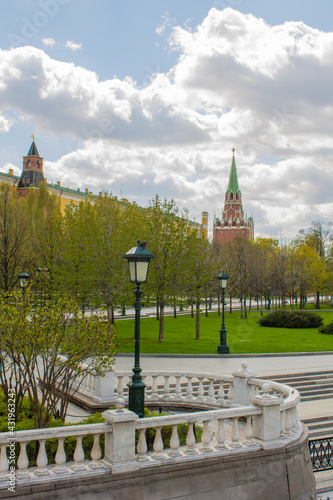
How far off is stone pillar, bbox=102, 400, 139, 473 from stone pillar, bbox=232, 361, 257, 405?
4678 millimetres

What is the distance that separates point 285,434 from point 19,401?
5223mm

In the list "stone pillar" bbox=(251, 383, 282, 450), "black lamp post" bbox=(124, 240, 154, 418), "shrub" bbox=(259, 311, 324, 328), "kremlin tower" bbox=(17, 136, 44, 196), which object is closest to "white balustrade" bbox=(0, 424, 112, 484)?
"black lamp post" bbox=(124, 240, 154, 418)

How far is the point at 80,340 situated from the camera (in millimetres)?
9094

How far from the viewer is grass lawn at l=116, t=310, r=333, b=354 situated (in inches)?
879

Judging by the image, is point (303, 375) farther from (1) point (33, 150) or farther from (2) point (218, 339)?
(1) point (33, 150)

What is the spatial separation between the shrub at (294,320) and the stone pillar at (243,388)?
2446 cm

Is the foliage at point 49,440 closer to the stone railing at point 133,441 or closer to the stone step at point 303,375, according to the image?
the stone railing at point 133,441

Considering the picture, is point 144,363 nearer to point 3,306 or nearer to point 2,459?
point 3,306

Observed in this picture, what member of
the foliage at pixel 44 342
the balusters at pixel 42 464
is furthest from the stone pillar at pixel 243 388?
the balusters at pixel 42 464

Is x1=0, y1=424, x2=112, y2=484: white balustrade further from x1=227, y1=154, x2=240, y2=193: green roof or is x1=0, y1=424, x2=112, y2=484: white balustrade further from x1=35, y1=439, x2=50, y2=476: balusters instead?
x1=227, y1=154, x2=240, y2=193: green roof

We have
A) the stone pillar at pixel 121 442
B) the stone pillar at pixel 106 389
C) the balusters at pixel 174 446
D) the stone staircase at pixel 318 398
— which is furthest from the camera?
the stone pillar at pixel 106 389

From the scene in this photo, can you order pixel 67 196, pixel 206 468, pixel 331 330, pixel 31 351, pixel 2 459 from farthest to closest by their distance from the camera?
1. pixel 67 196
2. pixel 331 330
3. pixel 31 351
4. pixel 206 468
5. pixel 2 459

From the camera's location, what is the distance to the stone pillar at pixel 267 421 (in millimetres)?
7941

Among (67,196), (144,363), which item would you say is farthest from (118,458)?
(67,196)
